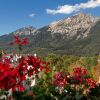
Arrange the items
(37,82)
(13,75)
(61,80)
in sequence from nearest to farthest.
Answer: (13,75) → (37,82) → (61,80)

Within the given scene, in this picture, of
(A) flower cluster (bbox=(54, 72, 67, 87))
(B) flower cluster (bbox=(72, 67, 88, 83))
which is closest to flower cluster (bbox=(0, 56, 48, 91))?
(A) flower cluster (bbox=(54, 72, 67, 87))

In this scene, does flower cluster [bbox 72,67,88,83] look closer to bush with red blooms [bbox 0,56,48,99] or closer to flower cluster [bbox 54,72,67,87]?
flower cluster [bbox 54,72,67,87]

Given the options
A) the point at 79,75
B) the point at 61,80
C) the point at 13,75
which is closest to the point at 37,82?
the point at 61,80

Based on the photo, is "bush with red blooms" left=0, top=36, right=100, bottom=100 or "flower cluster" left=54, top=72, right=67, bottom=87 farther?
"flower cluster" left=54, top=72, right=67, bottom=87

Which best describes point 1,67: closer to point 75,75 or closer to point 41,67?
point 41,67

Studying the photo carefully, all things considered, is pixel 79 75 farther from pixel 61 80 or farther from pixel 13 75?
pixel 13 75

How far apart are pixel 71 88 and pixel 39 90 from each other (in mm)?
1484

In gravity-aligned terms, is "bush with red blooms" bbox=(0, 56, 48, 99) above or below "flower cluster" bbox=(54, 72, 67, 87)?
above

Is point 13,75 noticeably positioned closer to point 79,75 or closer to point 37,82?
point 37,82

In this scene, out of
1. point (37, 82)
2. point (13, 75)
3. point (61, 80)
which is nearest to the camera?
point (13, 75)

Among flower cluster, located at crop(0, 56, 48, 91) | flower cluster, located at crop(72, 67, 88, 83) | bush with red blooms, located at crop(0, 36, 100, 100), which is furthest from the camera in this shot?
flower cluster, located at crop(72, 67, 88, 83)

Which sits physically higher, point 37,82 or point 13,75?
point 13,75

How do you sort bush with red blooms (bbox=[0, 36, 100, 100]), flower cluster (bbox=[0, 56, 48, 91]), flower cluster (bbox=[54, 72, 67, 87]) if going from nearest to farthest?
flower cluster (bbox=[0, 56, 48, 91])
bush with red blooms (bbox=[0, 36, 100, 100])
flower cluster (bbox=[54, 72, 67, 87])

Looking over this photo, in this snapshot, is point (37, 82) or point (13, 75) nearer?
point (13, 75)
